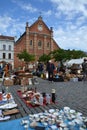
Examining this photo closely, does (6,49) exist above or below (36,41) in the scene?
below

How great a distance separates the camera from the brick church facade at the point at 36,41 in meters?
55.8

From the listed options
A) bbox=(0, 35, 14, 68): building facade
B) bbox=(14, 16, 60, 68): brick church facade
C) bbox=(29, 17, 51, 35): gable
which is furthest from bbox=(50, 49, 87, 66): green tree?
bbox=(0, 35, 14, 68): building facade

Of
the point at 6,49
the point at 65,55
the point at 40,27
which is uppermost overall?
the point at 40,27

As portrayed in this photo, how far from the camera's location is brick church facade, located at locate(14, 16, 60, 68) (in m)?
55.8

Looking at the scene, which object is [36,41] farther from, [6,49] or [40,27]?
[6,49]

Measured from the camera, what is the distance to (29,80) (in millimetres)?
14141

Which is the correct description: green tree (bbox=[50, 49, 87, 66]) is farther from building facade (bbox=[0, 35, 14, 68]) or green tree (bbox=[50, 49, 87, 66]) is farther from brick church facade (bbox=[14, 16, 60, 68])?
building facade (bbox=[0, 35, 14, 68])

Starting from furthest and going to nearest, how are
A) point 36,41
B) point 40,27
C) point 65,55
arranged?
point 40,27
point 36,41
point 65,55

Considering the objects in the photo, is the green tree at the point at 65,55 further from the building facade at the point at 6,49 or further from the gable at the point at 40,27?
the building facade at the point at 6,49

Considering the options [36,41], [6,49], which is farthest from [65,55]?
[6,49]

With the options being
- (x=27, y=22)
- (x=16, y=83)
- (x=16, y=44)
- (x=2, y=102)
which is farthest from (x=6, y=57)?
(x=2, y=102)

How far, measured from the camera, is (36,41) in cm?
5797

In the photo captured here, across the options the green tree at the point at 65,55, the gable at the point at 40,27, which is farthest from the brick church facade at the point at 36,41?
the green tree at the point at 65,55

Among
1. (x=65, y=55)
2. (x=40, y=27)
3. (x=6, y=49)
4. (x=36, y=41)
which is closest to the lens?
(x=65, y=55)
